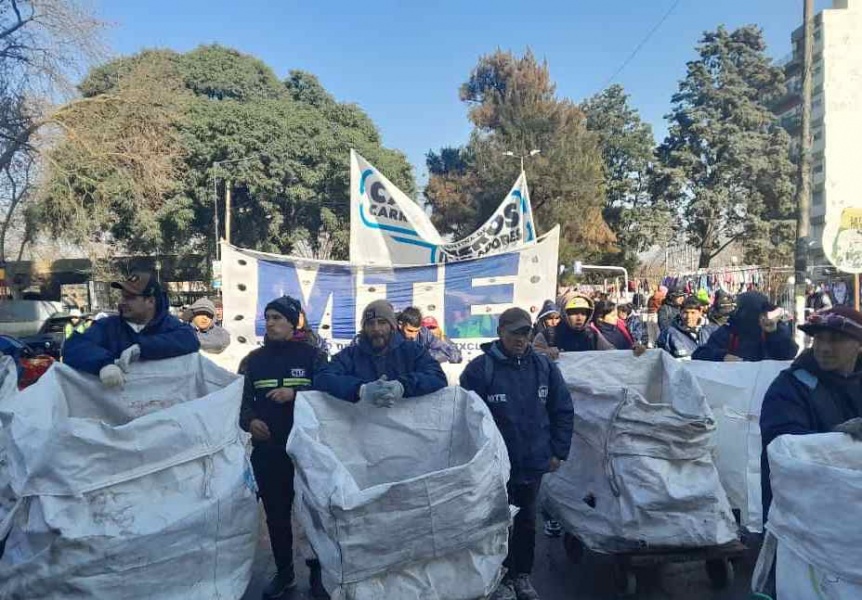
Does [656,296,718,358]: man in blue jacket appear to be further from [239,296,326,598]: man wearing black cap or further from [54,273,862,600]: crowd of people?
[239,296,326,598]: man wearing black cap

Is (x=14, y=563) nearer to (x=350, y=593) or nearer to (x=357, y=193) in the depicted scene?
(x=350, y=593)

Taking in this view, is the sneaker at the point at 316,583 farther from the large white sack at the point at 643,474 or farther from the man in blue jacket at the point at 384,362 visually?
the large white sack at the point at 643,474

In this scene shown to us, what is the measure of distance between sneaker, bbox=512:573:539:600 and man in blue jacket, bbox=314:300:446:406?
113cm

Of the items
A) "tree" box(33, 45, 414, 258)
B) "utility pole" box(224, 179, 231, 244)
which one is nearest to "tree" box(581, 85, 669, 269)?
"tree" box(33, 45, 414, 258)

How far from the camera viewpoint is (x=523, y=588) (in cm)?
377

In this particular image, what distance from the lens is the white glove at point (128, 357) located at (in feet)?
10.9

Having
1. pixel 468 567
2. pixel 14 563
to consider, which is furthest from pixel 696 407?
pixel 14 563

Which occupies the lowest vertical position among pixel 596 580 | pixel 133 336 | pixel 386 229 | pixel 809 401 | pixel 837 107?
pixel 596 580

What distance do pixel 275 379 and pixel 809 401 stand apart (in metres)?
2.60

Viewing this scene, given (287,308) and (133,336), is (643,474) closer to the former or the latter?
(287,308)

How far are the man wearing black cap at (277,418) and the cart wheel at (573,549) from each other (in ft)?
5.11

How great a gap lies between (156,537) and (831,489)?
2.41m

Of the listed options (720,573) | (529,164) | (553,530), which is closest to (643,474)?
(720,573)

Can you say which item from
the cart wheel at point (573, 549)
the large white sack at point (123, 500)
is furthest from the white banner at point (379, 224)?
the large white sack at point (123, 500)
